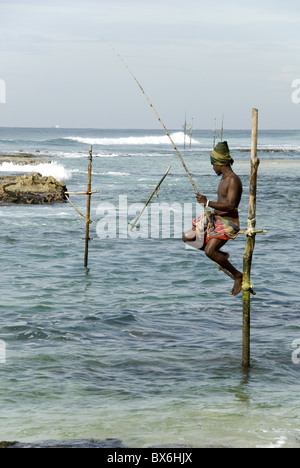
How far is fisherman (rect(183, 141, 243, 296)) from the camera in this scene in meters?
9.12

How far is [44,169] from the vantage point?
150ft

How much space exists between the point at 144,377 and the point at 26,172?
3470 centimetres

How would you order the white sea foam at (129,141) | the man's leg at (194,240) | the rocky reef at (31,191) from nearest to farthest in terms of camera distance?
the man's leg at (194,240), the rocky reef at (31,191), the white sea foam at (129,141)

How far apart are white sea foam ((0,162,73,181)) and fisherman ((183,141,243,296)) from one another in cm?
3340

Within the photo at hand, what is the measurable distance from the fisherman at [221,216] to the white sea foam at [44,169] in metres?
33.4

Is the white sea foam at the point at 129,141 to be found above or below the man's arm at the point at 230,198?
below

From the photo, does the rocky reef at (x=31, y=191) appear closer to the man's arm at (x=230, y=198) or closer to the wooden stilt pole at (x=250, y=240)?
the wooden stilt pole at (x=250, y=240)

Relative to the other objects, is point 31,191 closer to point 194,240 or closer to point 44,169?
point 44,169

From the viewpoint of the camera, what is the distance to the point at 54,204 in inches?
1185

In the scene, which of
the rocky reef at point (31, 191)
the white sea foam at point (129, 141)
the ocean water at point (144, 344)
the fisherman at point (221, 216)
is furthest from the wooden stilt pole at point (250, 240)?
the white sea foam at point (129, 141)

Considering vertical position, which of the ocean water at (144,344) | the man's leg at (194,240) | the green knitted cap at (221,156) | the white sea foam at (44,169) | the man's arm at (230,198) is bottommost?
the ocean water at (144,344)

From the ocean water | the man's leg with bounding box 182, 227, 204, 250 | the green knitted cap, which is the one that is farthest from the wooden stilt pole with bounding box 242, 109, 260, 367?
the ocean water

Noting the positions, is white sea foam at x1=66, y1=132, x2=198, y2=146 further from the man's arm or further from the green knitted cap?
the man's arm

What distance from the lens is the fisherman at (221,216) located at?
9125 mm
